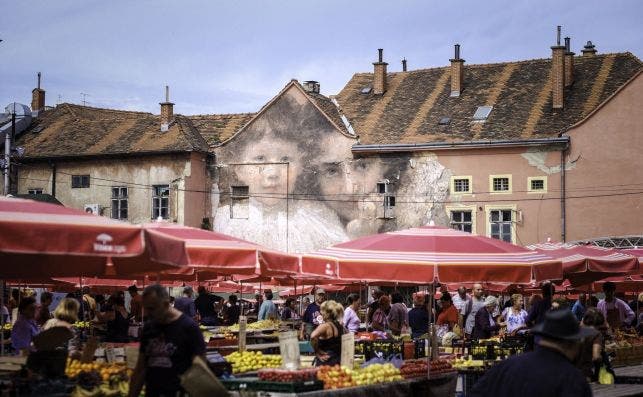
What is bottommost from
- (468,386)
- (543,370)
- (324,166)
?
(468,386)

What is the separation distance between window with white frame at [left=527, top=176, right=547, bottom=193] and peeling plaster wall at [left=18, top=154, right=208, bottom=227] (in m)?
14.9

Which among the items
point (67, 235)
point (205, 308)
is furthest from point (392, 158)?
point (67, 235)

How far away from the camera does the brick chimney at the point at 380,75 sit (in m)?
54.2

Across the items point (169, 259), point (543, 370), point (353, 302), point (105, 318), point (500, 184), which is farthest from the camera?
point (500, 184)

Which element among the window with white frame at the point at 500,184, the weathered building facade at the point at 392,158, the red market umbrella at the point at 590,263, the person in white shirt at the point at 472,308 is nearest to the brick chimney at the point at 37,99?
the weathered building facade at the point at 392,158

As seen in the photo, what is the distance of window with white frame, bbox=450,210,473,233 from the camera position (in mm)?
48612

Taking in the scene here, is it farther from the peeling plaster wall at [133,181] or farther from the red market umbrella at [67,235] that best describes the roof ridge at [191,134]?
the red market umbrella at [67,235]

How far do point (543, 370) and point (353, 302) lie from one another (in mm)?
17438

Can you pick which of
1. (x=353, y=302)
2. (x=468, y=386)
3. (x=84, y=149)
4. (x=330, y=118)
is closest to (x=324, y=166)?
(x=330, y=118)

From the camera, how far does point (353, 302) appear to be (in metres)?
24.5

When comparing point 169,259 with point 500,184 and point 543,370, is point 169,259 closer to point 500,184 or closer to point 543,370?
point 543,370

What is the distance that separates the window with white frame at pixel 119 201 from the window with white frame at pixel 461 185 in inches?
615

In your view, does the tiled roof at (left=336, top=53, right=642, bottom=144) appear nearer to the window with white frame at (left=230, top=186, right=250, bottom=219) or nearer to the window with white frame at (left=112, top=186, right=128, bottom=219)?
the window with white frame at (left=230, top=186, right=250, bottom=219)

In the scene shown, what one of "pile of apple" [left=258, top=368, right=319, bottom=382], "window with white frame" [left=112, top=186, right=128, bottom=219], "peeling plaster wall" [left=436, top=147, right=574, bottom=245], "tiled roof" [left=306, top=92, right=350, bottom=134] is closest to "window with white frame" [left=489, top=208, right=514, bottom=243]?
"peeling plaster wall" [left=436, top=147, right=574, bottom=245]
